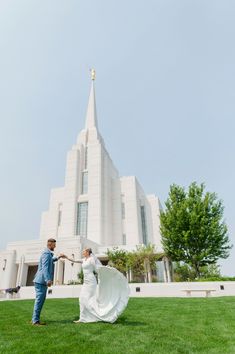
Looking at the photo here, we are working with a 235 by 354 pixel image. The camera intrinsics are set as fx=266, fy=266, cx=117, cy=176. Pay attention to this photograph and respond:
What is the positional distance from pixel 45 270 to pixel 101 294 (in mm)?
1475

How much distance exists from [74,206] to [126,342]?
138ft

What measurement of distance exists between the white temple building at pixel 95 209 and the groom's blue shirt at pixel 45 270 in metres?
29.1

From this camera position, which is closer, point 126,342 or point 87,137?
Result: point 126,342

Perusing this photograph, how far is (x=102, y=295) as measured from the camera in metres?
6.42

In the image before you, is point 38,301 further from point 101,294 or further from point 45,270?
point 101,294

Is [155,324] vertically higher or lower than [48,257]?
lower

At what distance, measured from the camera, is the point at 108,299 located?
6.36 meters

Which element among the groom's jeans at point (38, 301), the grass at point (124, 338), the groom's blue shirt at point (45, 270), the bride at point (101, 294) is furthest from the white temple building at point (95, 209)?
the grass at point (124, 338)

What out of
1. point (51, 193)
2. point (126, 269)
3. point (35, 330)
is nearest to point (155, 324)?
point (35, 330)

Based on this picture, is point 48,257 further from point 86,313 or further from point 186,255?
point 186,255

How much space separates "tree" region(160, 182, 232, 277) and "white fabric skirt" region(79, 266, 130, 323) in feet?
60.7

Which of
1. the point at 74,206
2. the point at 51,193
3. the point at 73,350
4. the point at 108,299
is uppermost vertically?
the point at 51,193

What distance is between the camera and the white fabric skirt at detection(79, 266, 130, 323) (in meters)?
6.11

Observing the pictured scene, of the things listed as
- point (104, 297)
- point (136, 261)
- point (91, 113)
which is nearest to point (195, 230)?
point (136, 261)
